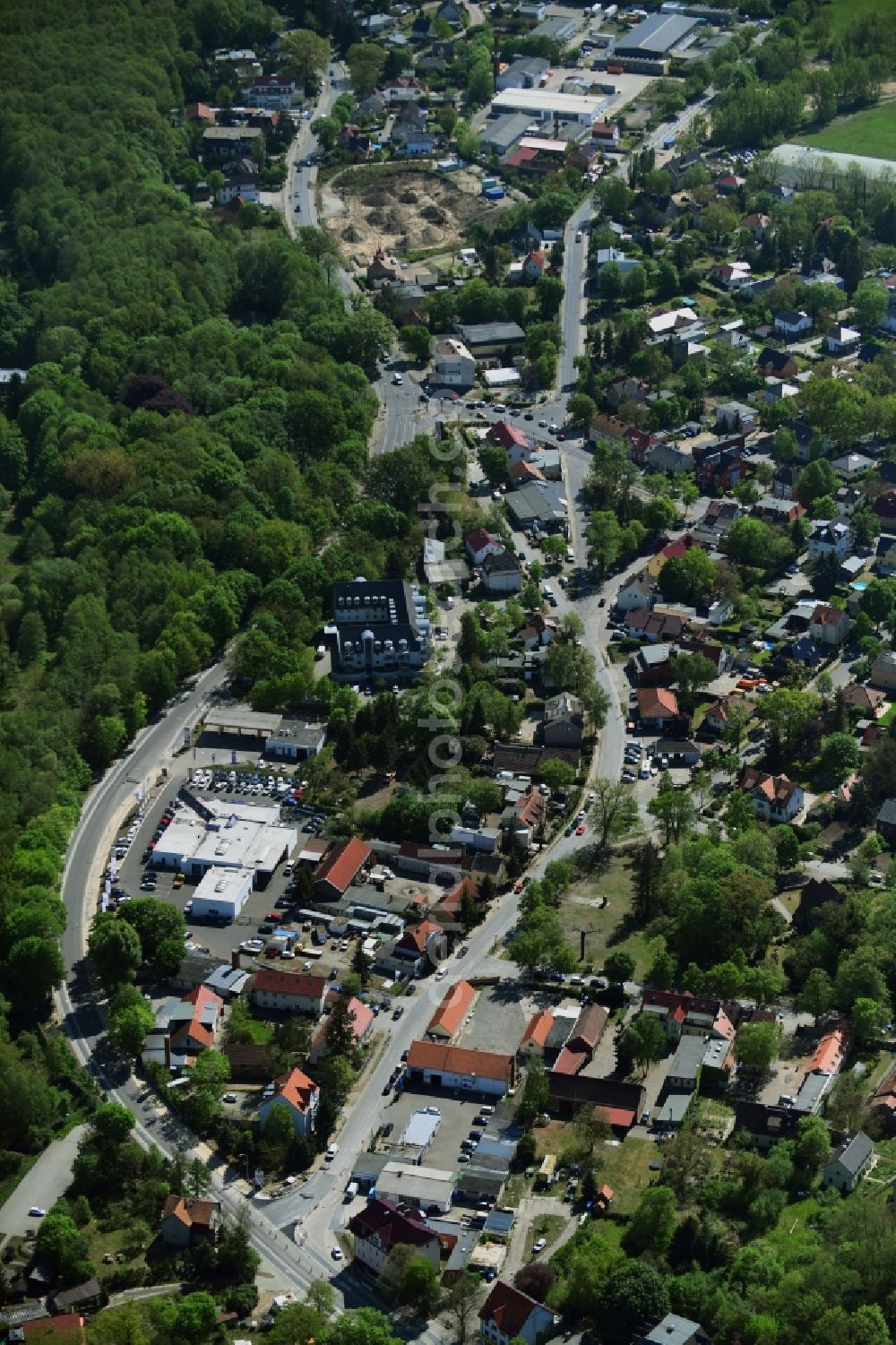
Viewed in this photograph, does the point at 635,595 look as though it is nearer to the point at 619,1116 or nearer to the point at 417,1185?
the point at 619,1116

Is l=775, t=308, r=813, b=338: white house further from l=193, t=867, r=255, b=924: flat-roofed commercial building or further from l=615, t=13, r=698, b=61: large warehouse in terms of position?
l=193, t=867, r=255, b=924: flat-roofed commercial building

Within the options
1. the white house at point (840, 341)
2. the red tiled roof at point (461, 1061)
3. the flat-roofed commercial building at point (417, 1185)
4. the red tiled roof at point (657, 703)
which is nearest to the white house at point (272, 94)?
the white house at point (840, 341)

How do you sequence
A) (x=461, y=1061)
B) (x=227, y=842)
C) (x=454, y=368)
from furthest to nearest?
1. (x=454, y=368)
2. (x=227, y=842)
3. (x=461, y=1061)

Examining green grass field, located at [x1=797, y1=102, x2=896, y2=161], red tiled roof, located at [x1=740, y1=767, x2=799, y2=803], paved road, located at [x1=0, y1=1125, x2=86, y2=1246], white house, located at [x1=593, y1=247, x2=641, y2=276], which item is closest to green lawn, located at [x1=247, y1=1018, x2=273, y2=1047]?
paved road, located at [x1=0, y1=1125, x2=86, y2=1246]

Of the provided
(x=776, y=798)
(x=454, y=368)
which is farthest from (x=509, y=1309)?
(x=454, y=368)

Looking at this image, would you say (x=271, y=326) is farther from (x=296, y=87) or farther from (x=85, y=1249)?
(x=85, y=1249)

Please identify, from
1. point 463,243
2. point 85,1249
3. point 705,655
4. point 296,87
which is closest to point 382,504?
point 705,655
